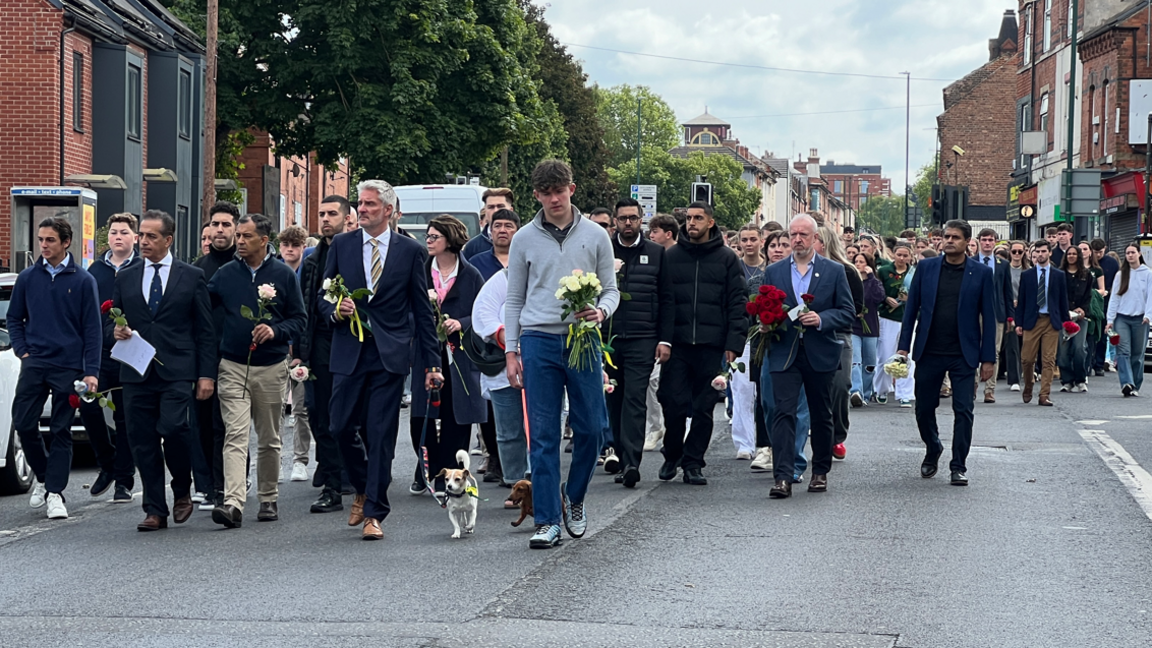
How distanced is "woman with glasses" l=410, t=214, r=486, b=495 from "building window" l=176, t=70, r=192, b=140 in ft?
99.5

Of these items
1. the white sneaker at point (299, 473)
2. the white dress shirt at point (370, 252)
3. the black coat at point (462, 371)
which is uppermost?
the white dress shirt at point (370, 252)

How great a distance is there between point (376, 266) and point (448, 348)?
1730 millimetres

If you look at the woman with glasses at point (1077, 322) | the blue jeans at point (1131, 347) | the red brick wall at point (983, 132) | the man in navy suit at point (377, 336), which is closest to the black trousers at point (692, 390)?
the man in navy suit at point (377, 336)

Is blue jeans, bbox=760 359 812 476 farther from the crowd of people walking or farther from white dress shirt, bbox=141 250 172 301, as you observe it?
white dress shirt, bbox=141 250 172 301

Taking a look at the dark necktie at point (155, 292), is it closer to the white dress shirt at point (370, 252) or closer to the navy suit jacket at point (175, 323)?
the navy suit jacket at point (175, 323)

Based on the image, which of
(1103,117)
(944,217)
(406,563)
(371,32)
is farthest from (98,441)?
(1103,117)

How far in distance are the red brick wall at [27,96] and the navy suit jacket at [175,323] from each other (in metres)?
23.3

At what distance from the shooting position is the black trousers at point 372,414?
29.1ft

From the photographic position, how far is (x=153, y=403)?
30.8 feet

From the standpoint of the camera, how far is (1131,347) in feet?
68.3

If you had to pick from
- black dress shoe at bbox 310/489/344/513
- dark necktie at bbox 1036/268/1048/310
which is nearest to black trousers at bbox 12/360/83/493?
black dress shoe at bbox 310/489/344/513

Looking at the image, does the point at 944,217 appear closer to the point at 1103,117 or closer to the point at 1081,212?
the point at 1081,212

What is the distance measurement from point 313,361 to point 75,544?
6.91ft

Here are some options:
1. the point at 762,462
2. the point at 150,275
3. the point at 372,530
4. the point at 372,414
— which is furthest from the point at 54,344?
the point at 762,462
